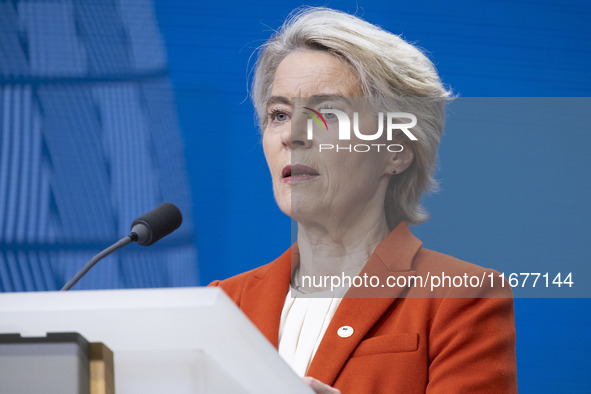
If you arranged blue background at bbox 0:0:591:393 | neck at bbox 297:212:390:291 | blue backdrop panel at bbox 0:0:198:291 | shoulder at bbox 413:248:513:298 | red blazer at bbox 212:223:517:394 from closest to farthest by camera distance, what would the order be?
red blazer at bbox 212:223:517:394
shoulder at bbox 413:248:513:298
neck at bbox 297:212:390:291
blue background at bbox 0:0:591:393
blue backdrop panel at bbox 0:0:198:291

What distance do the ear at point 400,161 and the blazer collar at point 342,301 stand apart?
14cm

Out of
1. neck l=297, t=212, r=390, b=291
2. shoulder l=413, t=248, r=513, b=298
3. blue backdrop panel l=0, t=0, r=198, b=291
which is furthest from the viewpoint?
blue backdrop panel l=0, t=0, r=198, b=291

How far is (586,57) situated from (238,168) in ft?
3.83

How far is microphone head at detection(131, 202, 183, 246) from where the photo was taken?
4.52ft

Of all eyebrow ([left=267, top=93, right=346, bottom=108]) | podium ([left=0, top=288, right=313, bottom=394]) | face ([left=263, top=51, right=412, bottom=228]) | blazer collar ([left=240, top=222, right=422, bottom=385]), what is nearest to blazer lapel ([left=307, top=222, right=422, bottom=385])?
blazer collar ([left=240, top=222, right=422, bottom=385])

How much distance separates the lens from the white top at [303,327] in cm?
162

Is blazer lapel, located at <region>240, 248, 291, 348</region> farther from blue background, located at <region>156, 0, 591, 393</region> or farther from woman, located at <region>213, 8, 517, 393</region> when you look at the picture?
blue background, located at <region>156, 0, 591, 393</region>

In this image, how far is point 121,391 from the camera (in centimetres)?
58

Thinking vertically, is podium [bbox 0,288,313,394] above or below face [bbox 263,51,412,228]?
below

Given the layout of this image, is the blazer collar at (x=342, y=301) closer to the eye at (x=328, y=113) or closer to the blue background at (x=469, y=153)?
the blue background at (x=469, y=153)

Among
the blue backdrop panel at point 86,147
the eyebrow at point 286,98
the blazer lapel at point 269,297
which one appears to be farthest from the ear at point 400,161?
the blue backdrop panel at point 86,147

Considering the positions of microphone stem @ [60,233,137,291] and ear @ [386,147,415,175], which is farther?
ear @ [386,147,415,175]

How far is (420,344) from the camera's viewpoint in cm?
154

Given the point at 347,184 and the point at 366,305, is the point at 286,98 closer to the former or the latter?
the point at 347,184
